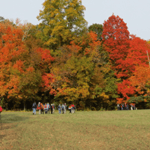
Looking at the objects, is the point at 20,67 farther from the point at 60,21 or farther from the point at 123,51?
the point at 123,51

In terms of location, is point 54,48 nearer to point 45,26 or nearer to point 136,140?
point 45,26

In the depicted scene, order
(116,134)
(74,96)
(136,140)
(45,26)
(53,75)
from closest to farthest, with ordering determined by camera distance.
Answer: (136,140), (116,134), (74,96), (53,75), (45,26)

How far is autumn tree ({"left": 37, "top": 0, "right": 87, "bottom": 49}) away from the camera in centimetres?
4091

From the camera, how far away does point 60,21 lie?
41.1 meters

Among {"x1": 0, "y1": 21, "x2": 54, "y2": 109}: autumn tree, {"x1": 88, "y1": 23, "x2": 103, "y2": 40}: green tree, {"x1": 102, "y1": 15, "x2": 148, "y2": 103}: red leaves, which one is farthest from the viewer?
{"x1": 88, "y1": 23, "x2": 103, "y2": 40}: green tree

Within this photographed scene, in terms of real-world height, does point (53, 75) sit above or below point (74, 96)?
above

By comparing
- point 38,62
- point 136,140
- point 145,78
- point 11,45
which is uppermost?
point 11,45

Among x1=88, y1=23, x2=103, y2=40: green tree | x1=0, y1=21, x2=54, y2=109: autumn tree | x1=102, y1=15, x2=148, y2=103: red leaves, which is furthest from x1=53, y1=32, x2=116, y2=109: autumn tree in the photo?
x1=88, y1=23, x2=103, y2=40: green tree

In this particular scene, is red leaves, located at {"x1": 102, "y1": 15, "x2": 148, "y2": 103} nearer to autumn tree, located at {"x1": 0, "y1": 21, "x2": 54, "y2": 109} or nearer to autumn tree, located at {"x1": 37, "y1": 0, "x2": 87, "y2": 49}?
autumn tree, located at {"x1": 37, "y1": 0, "x2": 87, "y2": 49}

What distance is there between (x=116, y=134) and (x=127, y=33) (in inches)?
1483

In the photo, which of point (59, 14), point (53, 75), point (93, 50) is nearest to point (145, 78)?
point (93, 50)

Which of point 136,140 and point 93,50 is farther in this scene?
point 93,50

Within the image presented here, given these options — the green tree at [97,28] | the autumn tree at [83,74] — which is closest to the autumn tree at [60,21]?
the autumn tree at [83,74]

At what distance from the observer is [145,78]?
4141cm
